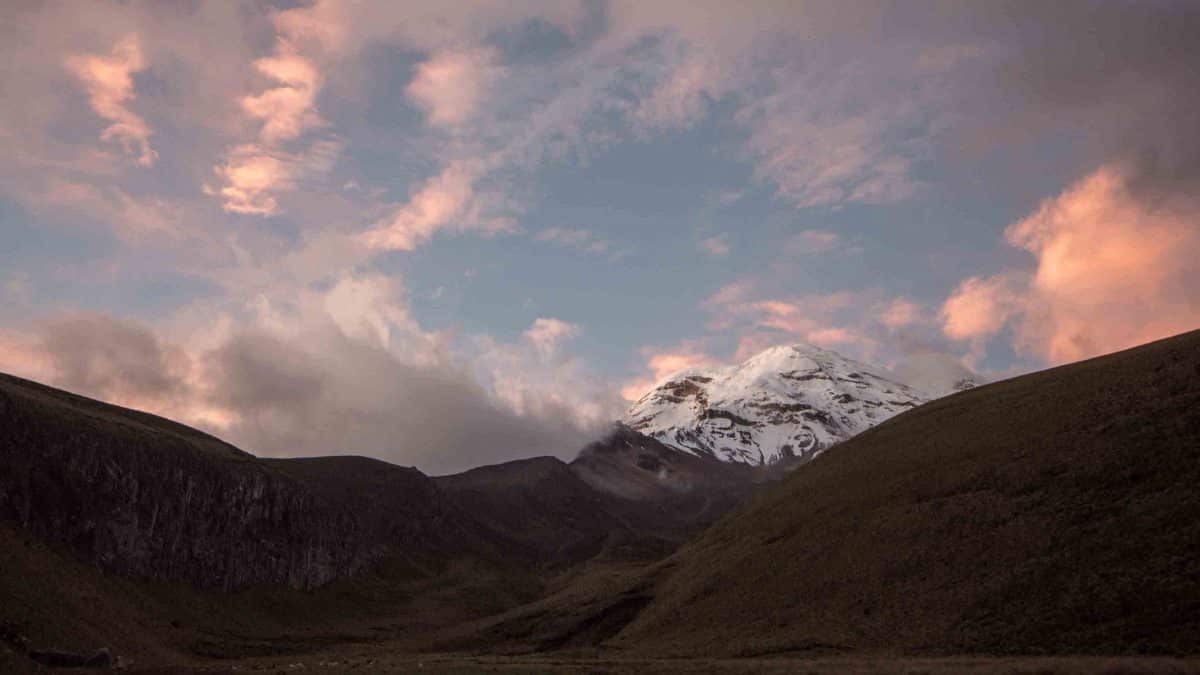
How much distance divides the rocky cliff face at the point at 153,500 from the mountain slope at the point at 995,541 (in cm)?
5971

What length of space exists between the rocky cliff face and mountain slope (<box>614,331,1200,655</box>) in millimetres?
59706

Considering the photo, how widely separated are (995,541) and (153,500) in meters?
94.4

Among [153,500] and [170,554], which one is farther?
[153,500]

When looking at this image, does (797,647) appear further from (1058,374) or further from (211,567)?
(211,567)

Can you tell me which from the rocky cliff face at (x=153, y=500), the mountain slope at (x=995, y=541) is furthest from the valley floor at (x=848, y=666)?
the rocky cliff face at (x=153, y=500)

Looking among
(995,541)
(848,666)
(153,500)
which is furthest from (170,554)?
(995,541)

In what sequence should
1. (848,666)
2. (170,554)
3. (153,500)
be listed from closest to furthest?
(848,666) < (170,554) < (153,500)

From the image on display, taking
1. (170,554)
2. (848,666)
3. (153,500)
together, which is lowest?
(848,666)

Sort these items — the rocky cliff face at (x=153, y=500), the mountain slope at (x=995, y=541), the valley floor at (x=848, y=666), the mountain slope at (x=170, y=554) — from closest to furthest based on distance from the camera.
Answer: the valley floor at (x=848, y=666)
the mountain slope at (x=995, y=541)
the mountain slope at (x=170, y=554)
the rocky cliff face at (x=153, y=500)

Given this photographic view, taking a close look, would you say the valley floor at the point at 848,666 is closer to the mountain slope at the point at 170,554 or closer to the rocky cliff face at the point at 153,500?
the mountain slope at the point at 170,554

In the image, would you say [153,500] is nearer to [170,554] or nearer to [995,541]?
[170,554]

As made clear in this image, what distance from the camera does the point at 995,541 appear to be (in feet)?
177

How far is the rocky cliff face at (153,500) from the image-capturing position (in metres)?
79.1

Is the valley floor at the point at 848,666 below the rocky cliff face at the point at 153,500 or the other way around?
below
